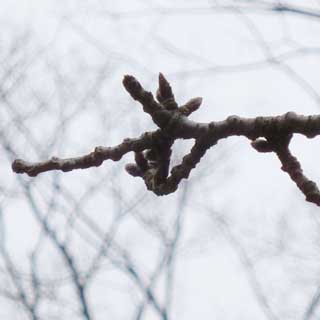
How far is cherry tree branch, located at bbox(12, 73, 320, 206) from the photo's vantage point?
1.19 meters

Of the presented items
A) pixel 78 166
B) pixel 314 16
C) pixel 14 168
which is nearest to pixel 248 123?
pixel 78 166

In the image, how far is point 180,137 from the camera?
4.12 ft

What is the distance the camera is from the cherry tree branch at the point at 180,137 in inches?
46.7

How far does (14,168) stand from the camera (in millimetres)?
1414

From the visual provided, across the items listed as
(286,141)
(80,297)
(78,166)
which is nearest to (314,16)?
(286,141)

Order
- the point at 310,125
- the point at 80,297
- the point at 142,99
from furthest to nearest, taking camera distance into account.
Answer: the point at 80,297 → the point at 142,99 → the point at 310,125

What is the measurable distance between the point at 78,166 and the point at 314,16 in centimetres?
148

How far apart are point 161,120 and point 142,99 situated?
78 millimetres

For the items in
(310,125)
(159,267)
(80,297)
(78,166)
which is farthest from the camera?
(159,267)

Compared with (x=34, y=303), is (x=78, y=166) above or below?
below

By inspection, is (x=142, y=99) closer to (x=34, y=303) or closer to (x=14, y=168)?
(x=14, y=168)

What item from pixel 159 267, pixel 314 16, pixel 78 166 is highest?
pixel 159 267

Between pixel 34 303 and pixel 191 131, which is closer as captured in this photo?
pixel 191 131

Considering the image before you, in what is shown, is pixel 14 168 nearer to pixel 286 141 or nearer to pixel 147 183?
pixel 147 183
